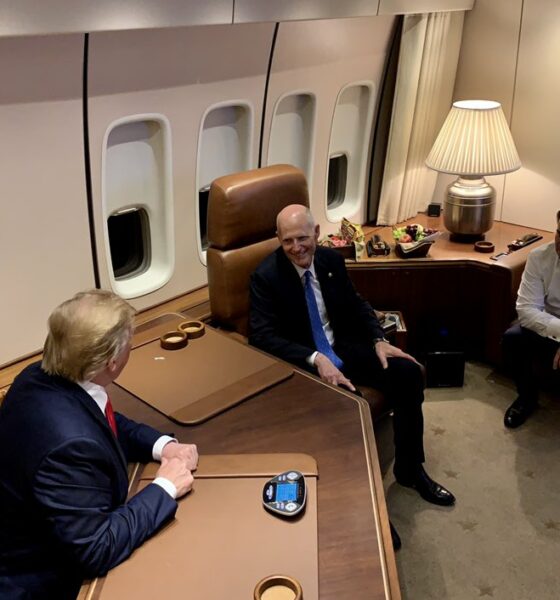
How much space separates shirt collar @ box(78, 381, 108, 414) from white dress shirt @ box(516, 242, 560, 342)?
8.42 ft

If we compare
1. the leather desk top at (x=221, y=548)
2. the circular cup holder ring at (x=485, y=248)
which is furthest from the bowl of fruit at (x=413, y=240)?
the leather desk top at (x=221, y=548)

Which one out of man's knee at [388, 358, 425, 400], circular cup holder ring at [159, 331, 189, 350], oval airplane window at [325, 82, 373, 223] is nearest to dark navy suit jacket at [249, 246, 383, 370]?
man's knee at [388, 358, 425, 400]

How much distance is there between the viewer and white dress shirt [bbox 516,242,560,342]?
3.57m

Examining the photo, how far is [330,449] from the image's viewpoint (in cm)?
219

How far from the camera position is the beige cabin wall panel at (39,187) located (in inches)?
111

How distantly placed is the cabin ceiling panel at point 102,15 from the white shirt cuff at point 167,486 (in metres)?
1.64

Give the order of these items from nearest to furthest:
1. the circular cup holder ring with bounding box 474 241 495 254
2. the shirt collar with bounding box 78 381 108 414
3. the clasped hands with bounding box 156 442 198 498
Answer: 1. the shirt collar with bounding box 78 381 108 414
2. the clasped hands with bounding box 156 442 198 498
3. the circular cup holder ring with bounding box 474 241 495 254

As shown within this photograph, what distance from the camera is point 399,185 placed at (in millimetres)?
4867

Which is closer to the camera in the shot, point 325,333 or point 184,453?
point 184,453

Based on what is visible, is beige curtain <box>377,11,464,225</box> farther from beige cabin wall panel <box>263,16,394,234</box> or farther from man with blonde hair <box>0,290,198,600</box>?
man with blonde hair <box>0,290,198,600</box>

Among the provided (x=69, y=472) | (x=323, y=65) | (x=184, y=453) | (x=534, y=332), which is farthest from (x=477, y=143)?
(x=69, y=472)

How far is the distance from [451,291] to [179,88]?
2138 millimetres

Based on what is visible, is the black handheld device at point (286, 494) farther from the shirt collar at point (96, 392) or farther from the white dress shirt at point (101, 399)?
the shirt collar at point (96, 392)

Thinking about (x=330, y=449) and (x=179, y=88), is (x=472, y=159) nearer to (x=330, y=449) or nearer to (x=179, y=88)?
(x=179, y=88)
